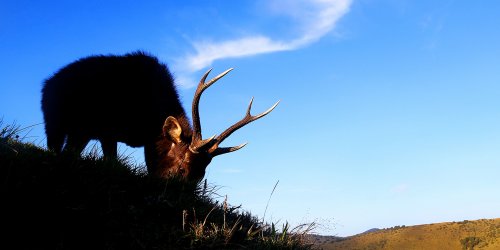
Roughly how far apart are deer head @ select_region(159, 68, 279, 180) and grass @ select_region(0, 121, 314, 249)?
9.14ft

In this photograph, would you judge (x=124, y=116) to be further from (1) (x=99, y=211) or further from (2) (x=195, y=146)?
(1) (x=99, y=211)

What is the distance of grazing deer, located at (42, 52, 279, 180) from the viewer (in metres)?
8.74

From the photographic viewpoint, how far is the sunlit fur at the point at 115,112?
8.93 m

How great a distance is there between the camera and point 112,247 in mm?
4262

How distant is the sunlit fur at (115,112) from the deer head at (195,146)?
19 mm

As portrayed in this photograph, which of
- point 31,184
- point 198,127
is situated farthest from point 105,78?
point 31,184

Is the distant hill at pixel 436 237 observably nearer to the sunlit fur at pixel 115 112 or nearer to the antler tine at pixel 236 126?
the sunlit fur at pixel 115 112

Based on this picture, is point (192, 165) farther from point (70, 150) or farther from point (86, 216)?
point (86, 216)

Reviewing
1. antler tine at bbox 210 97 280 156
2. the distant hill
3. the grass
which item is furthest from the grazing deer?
the distant hill

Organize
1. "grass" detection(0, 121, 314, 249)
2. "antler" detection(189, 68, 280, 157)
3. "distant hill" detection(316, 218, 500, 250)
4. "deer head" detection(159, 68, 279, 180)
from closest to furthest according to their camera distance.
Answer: "grass" detection(0, 121, 314, 249), "deer head" detection(159, 68, 279, 180), "antler" detection(189, 68, 280, 157), "distant hill" detection(316, 218, 500, 250)

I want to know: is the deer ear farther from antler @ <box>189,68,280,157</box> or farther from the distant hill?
the distant hill

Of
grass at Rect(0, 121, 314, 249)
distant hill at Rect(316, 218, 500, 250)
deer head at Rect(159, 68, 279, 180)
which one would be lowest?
grass at Rect(0, 121, 314, 249)

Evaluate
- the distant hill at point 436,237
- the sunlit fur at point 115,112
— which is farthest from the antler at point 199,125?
the distant hill at point 436,237

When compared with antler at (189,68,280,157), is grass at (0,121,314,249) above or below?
below
